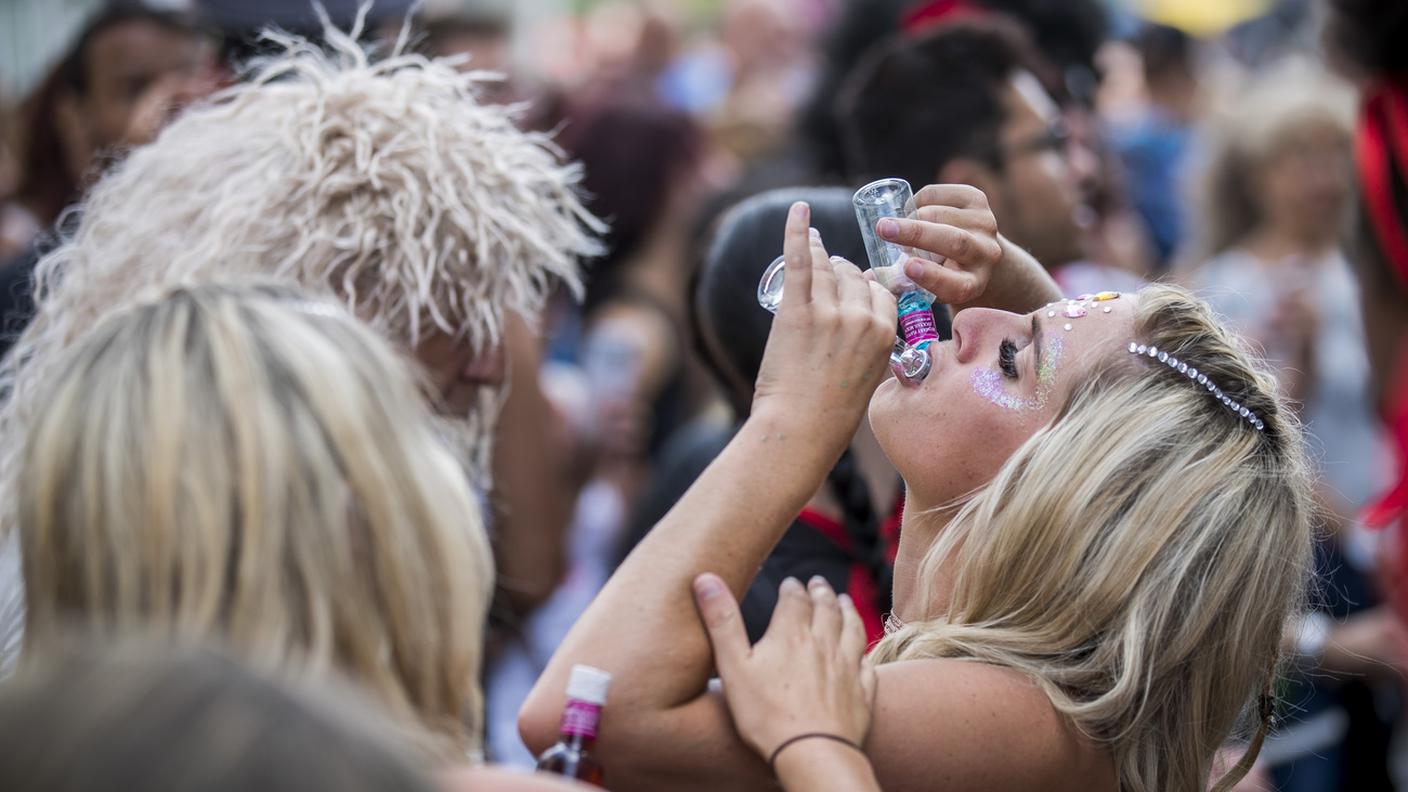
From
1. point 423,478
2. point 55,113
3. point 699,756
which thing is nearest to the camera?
point 423,478

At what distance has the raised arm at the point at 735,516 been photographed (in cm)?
173

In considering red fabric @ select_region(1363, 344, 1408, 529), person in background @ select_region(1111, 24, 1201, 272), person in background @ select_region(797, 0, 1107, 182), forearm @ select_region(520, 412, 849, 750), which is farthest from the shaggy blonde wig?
person in background @ select_region(1111, 24, 1201, 272)

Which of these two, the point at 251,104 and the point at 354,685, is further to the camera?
the point at 251,104

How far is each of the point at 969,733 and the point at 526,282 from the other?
1.17 meters

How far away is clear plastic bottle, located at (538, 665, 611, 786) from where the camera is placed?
1.65 meters

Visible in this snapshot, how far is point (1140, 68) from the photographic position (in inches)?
292

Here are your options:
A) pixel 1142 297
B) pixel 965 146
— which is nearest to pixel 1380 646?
pixel 965 146

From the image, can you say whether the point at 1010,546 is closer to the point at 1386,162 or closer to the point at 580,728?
the point at 580,728

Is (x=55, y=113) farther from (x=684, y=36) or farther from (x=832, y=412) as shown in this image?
(x=684, y=36)

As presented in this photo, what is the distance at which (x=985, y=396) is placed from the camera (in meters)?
2.09

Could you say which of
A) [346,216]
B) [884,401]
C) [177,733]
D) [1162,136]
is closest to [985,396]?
[884,401]

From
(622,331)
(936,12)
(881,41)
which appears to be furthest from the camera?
(881,41)

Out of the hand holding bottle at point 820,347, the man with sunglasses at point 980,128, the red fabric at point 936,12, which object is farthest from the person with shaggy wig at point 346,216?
the red fabric at point 936,12

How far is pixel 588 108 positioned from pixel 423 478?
4380mm
